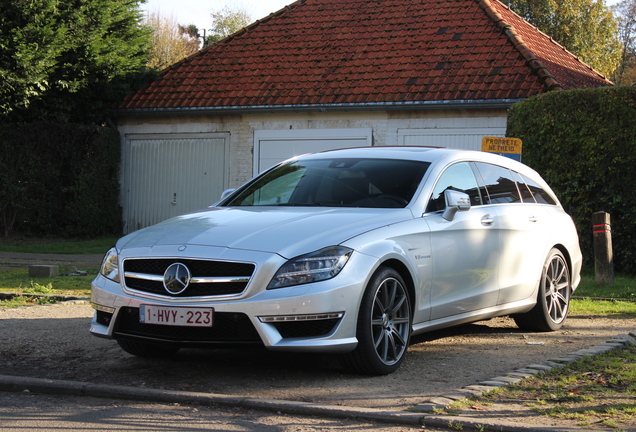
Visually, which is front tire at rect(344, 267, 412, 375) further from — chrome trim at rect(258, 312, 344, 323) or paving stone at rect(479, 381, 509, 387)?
paving stone at rect(479, 381, 509, 387)

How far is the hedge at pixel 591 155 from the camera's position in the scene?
13.3 m

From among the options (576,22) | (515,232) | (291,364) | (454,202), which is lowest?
(291,364)

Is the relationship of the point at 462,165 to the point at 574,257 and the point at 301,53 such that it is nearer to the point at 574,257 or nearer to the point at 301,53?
the point at 574,257

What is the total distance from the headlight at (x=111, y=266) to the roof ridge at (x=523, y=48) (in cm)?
1358

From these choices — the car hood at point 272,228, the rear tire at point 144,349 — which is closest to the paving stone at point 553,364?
the car hood at point 272,228

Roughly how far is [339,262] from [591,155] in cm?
907

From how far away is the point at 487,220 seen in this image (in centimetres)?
729

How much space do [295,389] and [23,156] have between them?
51.2 ft

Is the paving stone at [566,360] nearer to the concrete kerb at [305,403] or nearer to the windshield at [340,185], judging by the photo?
the concrete kerb at [305,403]

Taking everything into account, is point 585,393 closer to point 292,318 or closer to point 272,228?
point 292,318

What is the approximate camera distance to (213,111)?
832 inches

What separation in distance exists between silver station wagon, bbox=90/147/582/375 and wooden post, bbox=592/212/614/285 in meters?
4.44

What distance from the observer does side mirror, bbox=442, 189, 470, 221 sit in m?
6.70

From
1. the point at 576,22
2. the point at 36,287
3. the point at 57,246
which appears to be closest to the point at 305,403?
the point at 36,287
